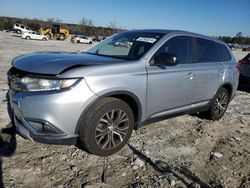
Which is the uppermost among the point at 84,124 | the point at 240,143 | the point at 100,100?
the point at 100,100

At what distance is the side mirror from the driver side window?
0.99 feet

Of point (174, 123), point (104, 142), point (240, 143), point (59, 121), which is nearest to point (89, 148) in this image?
point (104, 142)

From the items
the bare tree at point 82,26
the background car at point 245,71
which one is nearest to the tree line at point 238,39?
the bare tree at point 82,26

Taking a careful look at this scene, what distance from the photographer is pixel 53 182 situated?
3.21 metres

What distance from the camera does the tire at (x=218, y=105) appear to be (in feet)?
18.4

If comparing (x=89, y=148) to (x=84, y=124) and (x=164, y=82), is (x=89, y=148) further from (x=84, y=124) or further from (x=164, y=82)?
(x=164, y=82)

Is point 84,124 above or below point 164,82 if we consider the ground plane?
below

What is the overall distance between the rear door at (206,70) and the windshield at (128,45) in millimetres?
954

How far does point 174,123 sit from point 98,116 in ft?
7.51

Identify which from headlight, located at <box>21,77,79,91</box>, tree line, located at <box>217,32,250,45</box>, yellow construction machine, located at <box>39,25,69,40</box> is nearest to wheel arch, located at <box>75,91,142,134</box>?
headlight, located at <box>21,77,79,91</box>

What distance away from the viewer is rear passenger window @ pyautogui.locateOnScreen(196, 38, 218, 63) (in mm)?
5066

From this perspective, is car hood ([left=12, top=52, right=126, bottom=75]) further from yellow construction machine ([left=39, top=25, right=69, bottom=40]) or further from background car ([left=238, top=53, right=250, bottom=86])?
yellow construction machine ([left=39, top=25, right=69, bottom=40])

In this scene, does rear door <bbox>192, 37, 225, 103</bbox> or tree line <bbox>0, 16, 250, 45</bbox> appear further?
tree line <bbox>0, 16, 250, 45</bbox>

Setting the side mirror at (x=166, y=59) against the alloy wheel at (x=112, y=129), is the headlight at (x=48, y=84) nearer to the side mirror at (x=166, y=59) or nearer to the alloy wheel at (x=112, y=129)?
the alloy wheel at (x=112, y=129)
